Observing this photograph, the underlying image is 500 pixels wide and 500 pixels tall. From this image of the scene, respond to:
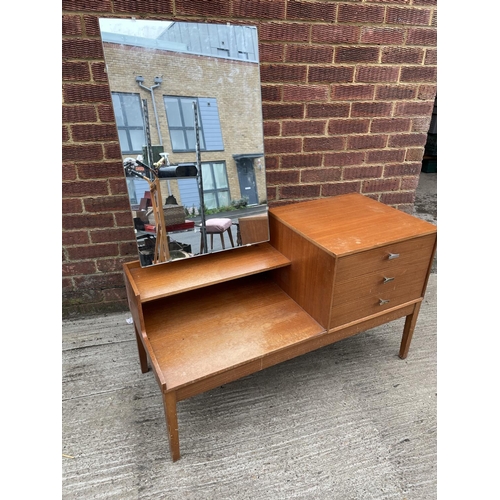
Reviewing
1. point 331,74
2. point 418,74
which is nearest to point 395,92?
point 418,74

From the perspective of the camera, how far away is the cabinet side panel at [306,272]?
4.52 feet

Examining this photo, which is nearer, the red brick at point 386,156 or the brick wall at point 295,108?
the brick wall at point 295,108

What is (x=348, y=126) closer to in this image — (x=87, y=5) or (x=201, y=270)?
(x=201, y=270)

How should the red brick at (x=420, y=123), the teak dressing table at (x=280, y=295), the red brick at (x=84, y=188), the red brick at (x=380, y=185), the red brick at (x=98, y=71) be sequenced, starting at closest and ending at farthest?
the teak dressing table at (x=280, y=295) → the red brick at (x=98, y=71) → the red brick at (x=84, y=188) → the red brick at (x=420, y=123) → the red brick at (x=380, y=185)

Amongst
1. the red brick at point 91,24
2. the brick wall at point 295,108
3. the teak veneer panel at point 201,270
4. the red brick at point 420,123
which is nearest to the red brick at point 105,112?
the brick wall at point 295,108

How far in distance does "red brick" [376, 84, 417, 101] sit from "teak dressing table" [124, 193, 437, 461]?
2.39ft

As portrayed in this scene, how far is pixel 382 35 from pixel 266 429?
2.02 m

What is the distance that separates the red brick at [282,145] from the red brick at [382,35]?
61 centimetres

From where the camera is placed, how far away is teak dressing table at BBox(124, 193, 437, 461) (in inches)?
51.8

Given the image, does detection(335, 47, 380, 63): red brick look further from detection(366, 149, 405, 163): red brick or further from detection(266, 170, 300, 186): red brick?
detection(266, 170, 300, 186): red brick

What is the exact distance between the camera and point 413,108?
2090 millimetres

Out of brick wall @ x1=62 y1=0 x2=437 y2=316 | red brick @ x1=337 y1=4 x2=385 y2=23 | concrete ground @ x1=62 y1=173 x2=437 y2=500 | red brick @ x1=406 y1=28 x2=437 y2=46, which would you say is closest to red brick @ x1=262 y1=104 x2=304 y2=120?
brick wall @ x1=62 y1=0 x2=437 y2=316

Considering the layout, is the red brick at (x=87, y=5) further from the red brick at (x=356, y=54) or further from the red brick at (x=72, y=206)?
the red brick at (x=356, y=54)

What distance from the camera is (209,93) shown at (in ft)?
4.57
